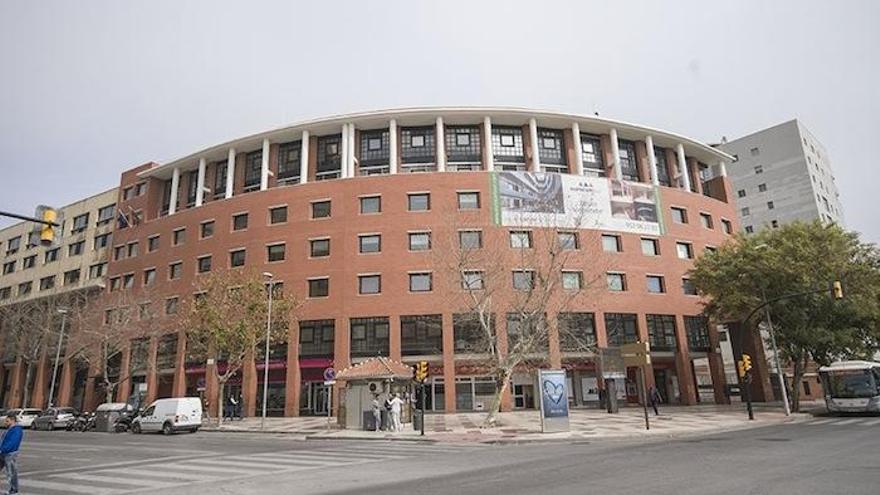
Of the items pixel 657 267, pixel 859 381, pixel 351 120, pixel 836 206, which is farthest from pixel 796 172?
pixel 351 120

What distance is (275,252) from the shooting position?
4288 centimetres

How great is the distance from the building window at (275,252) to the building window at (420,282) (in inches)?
415

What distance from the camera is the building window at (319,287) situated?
40.6 m

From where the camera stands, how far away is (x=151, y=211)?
52.6 m

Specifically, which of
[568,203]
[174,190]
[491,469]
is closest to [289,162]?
[174,190]

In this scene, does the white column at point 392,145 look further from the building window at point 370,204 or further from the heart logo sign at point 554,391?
the heart logo sign at point 554,391

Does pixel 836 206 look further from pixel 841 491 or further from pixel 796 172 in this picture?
pixel 841 491

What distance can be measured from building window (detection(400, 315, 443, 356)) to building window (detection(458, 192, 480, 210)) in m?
8.64

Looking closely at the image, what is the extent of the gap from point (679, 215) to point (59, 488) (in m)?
45.2

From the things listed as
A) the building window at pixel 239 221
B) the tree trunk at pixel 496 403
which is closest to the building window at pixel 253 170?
the building window at pixel 239 221

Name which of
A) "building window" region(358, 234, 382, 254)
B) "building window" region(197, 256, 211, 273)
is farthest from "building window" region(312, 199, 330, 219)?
"building window" region(197, 256, 211, 273)

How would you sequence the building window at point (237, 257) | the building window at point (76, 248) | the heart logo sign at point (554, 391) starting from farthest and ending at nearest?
the building window at point (76, 248) < the building window at point (237, 257) < the heart logo sign at point (554, 391)

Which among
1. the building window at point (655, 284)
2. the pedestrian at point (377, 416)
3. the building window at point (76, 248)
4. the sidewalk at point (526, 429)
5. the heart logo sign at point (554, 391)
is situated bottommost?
the sidewalk at point (526, 429)

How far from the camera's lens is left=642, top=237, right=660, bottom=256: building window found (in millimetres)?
43309
